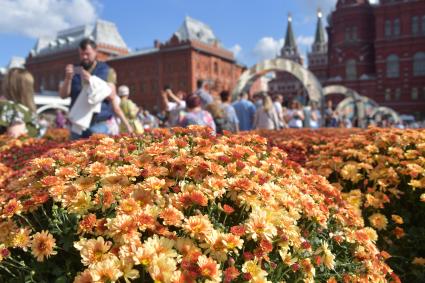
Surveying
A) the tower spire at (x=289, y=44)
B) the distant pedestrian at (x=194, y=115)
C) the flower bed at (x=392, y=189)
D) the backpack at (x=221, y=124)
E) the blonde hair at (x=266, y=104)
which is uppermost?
the tower spire at (x=289, y=44)

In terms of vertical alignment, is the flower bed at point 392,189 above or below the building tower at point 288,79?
below

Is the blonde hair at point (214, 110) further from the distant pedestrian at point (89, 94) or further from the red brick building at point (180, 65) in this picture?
the red brick building at point (180, 65)

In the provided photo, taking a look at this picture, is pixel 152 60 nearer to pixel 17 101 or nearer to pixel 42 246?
pixel 17 101

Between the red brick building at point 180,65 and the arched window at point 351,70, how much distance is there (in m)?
17.3

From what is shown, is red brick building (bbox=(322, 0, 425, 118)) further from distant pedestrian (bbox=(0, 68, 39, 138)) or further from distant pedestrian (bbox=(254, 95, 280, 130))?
distant pedestrian (bbox=(0, 68, 39, 138))

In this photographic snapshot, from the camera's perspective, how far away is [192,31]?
61.8 m

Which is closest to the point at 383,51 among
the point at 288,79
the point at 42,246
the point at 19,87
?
the point at 288,79

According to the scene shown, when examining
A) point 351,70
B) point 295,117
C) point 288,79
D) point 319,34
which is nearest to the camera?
point 295,117

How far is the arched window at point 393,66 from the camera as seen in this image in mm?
50438

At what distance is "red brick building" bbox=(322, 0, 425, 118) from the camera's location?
4984cm

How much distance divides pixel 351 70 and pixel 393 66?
486 centimetres

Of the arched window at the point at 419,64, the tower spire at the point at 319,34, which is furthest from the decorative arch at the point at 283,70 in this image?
the tower spire at the point at 319,34

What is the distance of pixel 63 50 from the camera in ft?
235

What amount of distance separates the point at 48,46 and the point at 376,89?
5473 centimetres
